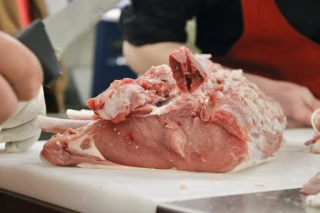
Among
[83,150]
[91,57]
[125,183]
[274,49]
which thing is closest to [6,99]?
[125,183]

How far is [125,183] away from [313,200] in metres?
0.30

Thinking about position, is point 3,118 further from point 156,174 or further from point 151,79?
point 151,79

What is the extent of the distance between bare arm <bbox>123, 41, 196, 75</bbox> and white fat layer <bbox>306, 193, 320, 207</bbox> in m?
Answer: 1.22

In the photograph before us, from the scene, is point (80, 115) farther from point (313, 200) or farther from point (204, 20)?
point (204, 20)

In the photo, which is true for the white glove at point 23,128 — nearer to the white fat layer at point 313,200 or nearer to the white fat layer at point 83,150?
the white fat layer at point 83,150

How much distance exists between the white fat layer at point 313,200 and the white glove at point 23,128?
0.63m

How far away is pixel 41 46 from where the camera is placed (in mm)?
1619

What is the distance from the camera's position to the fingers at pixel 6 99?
2.20ft

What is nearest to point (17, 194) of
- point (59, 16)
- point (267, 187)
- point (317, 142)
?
point (267, 187)

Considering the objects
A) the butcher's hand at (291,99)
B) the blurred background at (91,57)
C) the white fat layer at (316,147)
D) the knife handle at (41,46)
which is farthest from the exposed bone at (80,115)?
the blurred background at (91,57)

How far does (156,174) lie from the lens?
44.0 inches

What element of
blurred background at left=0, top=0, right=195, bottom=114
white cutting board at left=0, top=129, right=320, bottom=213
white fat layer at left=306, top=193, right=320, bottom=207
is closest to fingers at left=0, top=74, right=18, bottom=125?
white cutting board at left=0, top=129, right=320, bottom=213

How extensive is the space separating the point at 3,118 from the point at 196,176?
1.62ft

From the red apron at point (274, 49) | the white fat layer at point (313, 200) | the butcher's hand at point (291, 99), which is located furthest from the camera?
the red apron at point (274, 49)
